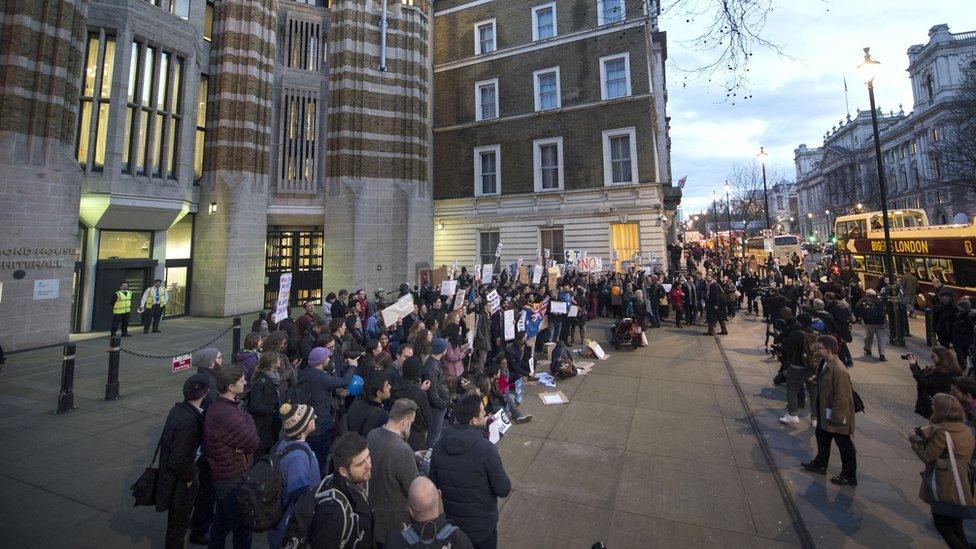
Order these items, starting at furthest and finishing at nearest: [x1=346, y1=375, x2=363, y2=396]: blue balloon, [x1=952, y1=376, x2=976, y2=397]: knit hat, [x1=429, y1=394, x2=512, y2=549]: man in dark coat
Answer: [x1=346, y1=375, x2=363, y2=396]: blue balloon → [x1=952, y1=376, x2=976, y2=397]: knit hat → [x1=429, y1=394, x2=512, y2=549]: man in dark coat

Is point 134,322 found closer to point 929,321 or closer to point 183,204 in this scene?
point 183,204

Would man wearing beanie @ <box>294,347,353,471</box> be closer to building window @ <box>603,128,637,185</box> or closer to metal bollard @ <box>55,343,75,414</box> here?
metal bollard @ <box>55,343,75,414</box>

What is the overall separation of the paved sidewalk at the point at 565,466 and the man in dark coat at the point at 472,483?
1.40 metres

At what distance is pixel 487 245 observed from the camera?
2828cm

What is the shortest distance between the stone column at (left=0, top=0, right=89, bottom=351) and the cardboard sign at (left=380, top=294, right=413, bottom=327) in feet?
39.2

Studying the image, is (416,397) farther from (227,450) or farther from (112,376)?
(112,376)

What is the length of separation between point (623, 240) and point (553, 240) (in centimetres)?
443

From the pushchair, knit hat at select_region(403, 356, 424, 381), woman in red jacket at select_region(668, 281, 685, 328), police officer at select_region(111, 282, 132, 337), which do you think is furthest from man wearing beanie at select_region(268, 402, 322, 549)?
woman in red jacket at select_region(668, 281, 685, 328)

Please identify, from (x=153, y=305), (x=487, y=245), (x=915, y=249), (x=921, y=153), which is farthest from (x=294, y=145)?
(x=921, y=153)

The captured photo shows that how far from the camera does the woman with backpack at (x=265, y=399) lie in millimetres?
4484

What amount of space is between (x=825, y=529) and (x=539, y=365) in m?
7.22

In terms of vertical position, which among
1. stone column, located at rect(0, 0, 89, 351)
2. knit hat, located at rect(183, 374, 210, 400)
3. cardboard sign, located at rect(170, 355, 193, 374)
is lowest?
cardboard sign, located at rect(170, 355, 193, 374)

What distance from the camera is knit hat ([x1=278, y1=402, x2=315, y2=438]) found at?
3.28m

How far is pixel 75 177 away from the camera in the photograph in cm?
1318
